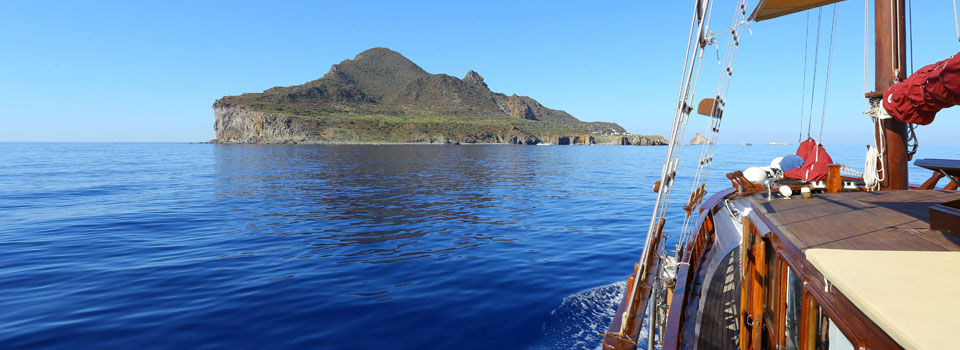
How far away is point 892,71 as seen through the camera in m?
7.69

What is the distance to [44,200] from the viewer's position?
20406 millimetres

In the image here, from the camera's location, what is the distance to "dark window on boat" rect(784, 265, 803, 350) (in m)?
3.33

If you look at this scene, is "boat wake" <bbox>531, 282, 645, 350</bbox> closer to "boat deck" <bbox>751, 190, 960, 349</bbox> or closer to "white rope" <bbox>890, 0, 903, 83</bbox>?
"boat deck" <bbox>751, 190, 960, 349</bbox>

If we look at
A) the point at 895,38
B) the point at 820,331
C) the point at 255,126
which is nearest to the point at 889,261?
the point at 820,331

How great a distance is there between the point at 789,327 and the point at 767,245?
2.73 ft

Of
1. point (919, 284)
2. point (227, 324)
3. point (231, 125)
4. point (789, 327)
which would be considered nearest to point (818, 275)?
point (919, 284)

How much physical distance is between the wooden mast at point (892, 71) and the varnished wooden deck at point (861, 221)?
2462 millimetres

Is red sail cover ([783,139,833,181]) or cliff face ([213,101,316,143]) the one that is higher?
cliff face ([213,101,316,143])

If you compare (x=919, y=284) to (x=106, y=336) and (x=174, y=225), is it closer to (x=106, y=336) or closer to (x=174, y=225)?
(x=106, y=336)

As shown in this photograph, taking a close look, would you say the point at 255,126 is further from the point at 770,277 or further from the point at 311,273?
the point at 770,277

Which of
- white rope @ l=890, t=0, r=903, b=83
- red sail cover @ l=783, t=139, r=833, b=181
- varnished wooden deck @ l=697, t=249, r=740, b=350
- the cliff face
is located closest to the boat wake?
varnished wooden deck @ l=697, t=249, r=740, b=350

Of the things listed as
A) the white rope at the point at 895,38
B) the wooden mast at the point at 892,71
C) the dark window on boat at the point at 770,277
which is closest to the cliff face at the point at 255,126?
the wooden mast at the point at 892,71

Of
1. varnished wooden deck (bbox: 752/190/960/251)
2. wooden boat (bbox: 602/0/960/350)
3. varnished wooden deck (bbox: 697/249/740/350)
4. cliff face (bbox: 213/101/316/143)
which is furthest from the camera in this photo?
cliff face (bbox: 213/101/316/143)

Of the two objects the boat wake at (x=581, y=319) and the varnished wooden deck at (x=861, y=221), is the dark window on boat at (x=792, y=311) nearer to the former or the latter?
the varnished wooden deck at (x=861, y=221)
